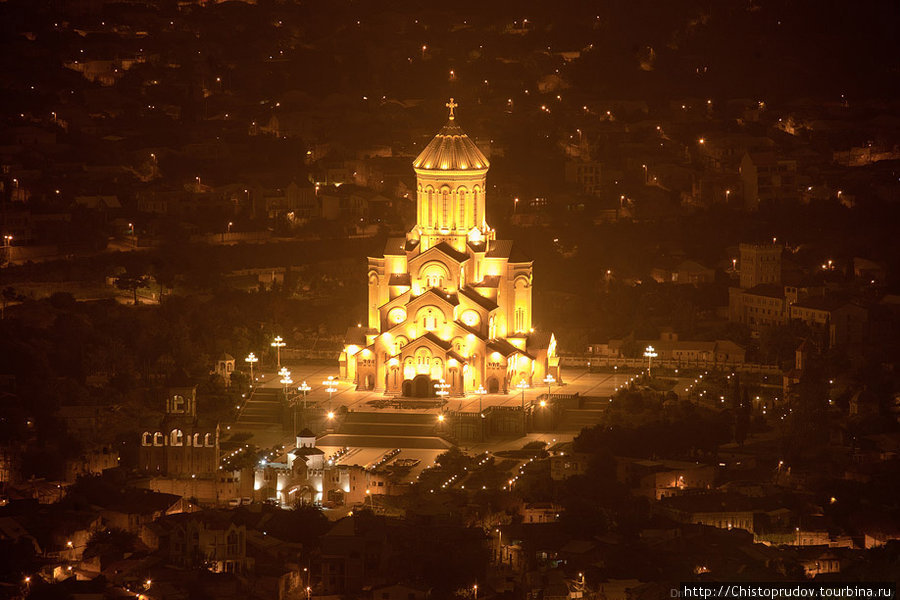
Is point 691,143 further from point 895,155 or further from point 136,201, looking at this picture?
point 136,201

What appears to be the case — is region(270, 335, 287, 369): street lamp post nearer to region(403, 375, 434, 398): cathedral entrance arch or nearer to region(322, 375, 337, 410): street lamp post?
region(322, 375, 337, 410): street lamp post

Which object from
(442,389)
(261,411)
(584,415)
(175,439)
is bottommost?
(175,439)

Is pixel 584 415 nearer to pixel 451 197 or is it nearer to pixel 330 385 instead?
pixel 330 385

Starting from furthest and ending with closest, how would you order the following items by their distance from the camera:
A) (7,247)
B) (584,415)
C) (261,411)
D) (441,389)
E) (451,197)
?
1. (7,247)
2. (451,197)
3. (441,389)
4. (261,411)
5. (584,415)

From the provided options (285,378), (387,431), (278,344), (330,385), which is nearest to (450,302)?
(330,385)

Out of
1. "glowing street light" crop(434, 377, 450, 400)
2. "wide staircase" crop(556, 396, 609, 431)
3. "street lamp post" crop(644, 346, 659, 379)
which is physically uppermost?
"street lamp post" crop(644, 346, 659, 379)

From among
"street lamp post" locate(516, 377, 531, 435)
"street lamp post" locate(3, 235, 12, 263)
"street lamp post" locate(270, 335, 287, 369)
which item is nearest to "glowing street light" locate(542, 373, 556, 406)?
"street lamp post" locate(516, 377, 531, 435)

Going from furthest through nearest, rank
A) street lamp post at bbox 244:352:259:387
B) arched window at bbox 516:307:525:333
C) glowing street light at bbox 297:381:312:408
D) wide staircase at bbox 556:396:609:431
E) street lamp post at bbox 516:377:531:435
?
arched window at bbox 516:307:525:333, street lamp post at bbox 244:352:259:387, glowing street light at bbox 297:381:312:408, wide staircase at bbox 556:396:609:431, street lamp post at bbox 516:377:531:435
